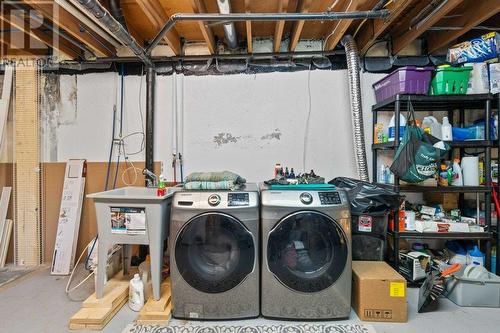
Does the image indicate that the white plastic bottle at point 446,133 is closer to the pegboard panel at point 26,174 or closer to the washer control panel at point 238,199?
the washer control panel at point 238,199

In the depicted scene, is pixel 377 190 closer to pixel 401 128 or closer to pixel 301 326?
pixel 401 128

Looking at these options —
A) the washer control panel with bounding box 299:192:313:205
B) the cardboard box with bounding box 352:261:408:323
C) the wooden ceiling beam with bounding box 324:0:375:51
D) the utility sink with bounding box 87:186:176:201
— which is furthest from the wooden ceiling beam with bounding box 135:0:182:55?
the cardboard box with bounding box 352:261:408:323

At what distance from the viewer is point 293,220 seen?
5.93 ft

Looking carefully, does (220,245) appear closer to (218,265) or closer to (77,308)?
(218,265)

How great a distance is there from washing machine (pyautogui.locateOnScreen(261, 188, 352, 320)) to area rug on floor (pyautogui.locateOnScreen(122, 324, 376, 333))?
0.06m

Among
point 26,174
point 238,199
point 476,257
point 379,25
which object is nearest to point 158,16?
point 238,199

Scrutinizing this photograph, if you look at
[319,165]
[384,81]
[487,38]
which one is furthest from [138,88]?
[487,38]

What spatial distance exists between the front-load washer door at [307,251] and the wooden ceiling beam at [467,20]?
6.77 ft

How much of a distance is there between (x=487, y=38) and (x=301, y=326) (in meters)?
2.90

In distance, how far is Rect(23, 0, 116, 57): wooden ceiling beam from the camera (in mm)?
1979

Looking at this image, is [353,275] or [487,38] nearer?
[353,275]

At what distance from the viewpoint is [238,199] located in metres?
1.85

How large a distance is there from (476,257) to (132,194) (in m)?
3.13

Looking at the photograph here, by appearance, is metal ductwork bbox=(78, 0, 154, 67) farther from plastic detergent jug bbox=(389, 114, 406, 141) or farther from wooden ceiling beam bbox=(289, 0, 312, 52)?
plastic detergent jug bbox=(389, 114, 406, 141)
